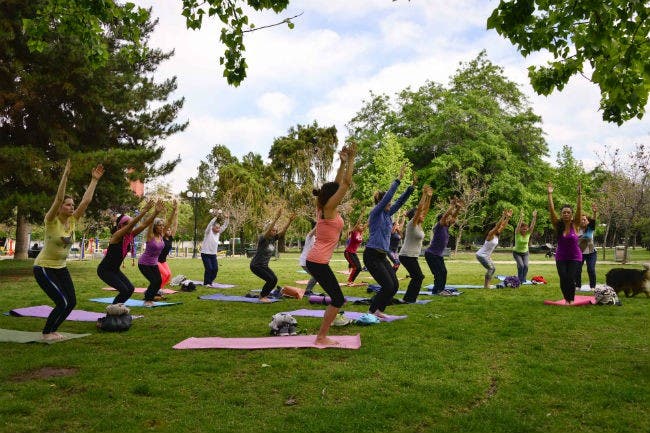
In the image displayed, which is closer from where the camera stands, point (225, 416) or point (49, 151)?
point (225, 416)

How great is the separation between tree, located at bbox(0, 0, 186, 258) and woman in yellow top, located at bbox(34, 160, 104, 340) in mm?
9850

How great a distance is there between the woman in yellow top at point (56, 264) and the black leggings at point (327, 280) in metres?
3.27

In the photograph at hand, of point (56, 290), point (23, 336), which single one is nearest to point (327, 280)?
point (56, 290)

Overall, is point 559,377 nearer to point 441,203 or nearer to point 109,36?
point 109,36

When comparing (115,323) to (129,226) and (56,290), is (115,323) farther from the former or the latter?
(129,226)

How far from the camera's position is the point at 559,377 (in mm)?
5441

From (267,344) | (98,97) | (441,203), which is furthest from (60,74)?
(441,203)

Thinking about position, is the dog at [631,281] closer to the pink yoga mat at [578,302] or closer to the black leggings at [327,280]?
the pink yoga mat at [578,302]

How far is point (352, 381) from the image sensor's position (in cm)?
530

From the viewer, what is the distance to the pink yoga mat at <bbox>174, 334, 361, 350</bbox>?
6.84 meters

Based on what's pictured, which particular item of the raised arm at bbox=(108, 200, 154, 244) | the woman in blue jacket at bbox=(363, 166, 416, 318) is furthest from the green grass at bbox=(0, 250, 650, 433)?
the raised arm at bbox=(108, 200, 154, 244)

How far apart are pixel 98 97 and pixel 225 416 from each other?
17.6m

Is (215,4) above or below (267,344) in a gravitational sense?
above

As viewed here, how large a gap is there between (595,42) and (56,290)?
7650 millimetres
